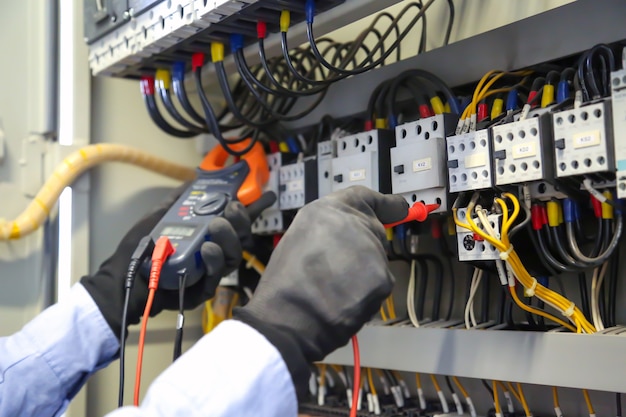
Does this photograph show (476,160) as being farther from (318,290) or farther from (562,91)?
(318,290)

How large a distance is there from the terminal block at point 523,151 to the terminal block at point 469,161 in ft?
0.05

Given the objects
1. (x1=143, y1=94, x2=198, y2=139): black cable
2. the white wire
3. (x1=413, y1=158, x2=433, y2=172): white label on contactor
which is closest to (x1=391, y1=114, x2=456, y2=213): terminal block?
(x1=413, y1=158, x2=433, y2=172): white label on contactor

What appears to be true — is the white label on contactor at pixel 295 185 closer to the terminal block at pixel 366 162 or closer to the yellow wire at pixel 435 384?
the terminal block at pixel 366 162

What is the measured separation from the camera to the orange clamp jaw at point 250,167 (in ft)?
4.05

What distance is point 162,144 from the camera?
5.08ft

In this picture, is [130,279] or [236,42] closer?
[130,279]

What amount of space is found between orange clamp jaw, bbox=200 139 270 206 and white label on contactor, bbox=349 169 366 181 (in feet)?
0.76

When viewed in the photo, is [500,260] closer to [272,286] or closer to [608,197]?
[608,197]

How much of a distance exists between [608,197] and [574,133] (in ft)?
0.33

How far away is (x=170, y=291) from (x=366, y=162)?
456 millimetres

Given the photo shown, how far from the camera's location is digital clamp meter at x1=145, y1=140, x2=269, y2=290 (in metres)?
1.06

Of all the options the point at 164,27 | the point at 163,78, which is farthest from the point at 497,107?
the point at 163,78

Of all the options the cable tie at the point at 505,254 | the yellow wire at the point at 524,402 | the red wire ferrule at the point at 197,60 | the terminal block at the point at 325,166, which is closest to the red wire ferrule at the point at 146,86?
the red wire ferrule at the point at 197,60

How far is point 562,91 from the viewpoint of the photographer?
2.91 feet
